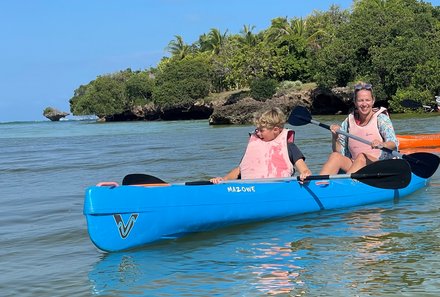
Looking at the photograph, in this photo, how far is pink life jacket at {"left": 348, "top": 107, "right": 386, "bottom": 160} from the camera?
6719 mm

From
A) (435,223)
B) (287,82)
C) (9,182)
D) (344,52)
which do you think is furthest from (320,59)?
(435,223)

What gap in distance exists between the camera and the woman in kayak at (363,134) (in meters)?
6.56

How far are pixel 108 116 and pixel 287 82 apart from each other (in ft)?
97.7

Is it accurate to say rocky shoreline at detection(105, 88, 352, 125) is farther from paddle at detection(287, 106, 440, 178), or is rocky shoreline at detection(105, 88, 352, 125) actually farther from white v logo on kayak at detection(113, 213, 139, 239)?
white v logo on kayak at detection(113, 213, 139, 239)

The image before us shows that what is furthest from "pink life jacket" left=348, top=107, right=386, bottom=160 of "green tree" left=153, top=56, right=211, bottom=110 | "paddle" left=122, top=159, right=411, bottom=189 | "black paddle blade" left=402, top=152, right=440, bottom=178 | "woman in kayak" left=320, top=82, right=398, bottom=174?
"green tree" left=153, top=56, right=211, bottom=110

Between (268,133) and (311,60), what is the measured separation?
1553 inches

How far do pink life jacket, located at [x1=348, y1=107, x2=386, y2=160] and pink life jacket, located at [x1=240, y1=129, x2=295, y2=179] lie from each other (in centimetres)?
123

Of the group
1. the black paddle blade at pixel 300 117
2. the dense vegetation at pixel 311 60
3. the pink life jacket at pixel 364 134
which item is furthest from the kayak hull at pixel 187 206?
the dense vegetation at pixel 311 60

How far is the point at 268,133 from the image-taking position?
582 centimetres

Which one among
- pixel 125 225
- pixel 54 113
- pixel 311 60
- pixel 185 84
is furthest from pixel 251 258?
pixel 54 113

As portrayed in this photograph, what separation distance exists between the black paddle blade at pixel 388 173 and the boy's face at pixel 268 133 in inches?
39.8

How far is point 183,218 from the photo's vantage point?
514 centimetres

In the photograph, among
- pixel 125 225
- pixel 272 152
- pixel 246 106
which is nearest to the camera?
pixel 125 225

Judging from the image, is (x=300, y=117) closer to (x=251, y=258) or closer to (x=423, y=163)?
(x=423, y=163)
